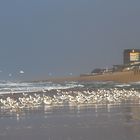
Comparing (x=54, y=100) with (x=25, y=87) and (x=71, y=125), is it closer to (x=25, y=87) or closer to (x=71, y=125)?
(x=71, y=125)

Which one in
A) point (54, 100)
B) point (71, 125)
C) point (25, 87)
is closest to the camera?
point (71, 125)

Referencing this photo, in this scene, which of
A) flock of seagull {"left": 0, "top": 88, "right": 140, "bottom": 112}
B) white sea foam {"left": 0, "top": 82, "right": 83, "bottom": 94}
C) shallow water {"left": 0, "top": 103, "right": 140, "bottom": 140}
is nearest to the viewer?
shallow water {"left": 0, "top": 103, "right": 140, "bottom": 140}

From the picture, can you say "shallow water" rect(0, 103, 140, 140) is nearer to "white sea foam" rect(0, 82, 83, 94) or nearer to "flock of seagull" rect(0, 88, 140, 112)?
"flock of seagull" rect(0, 88, 140, 112)

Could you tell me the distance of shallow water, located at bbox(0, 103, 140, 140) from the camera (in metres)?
28.8

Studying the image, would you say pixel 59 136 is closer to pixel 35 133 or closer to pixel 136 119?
pixel 35 133

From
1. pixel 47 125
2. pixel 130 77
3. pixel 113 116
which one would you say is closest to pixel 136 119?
pixel 113 116

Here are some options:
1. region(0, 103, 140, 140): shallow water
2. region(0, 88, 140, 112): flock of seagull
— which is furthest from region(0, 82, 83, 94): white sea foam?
region(0, 103, 140, 140): shallow water

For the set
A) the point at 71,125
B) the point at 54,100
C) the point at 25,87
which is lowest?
the point at 71,125

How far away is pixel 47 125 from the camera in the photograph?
112 ft

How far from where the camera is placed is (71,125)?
110 ft

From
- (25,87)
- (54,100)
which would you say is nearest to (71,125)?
(54,100)

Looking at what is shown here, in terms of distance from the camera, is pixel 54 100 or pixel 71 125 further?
pixel 54 100

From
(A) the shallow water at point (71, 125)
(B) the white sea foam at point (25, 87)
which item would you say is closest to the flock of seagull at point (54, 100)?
(A) the shallow water at point (71, 125)

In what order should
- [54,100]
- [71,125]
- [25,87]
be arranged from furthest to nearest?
[25,87], [54,100], [71,125]
